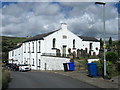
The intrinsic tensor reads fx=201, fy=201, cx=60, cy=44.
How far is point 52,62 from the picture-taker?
32.3 metres

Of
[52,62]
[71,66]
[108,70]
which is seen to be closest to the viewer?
[108,70]

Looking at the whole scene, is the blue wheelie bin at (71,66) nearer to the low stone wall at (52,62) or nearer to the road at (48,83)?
the low stone wall at (52,62)

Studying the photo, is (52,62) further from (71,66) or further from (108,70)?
(108,70)

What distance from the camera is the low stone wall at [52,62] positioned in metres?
29.2

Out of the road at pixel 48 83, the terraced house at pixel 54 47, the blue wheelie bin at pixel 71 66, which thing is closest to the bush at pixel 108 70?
the road at pixel 48 83

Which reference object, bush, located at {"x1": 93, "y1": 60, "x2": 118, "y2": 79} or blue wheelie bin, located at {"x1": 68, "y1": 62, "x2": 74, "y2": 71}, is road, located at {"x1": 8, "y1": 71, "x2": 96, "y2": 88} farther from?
blue wheelie bin, located at {"x1": 68, "y1": 62, "x2": 74, "y2": 71}

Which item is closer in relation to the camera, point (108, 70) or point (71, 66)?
point (108, 70)

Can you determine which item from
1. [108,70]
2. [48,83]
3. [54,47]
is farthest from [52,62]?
→ [48,83]

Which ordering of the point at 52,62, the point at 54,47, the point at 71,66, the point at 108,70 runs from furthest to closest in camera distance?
the point at 54,47 → the point at 52,62 → the point at 71,66 → the point at 108,70

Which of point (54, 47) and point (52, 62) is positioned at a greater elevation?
point (54, 47)

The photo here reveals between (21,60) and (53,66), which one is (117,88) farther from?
(21,60)

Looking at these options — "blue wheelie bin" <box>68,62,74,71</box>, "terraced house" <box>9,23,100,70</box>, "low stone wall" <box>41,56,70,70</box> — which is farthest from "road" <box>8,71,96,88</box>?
"terraced house" <box>9,23,100,70</box>

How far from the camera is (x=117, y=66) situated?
1842 cm

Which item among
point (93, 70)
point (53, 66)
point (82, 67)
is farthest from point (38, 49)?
point (93, 70)
